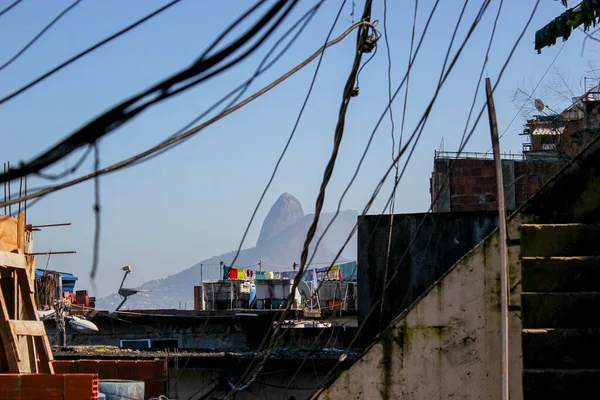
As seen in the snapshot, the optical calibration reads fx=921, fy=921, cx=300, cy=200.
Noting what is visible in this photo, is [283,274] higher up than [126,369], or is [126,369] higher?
[283,274]

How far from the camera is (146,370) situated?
42.8ft

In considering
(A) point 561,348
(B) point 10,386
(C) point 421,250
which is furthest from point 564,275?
(C) point 421,250

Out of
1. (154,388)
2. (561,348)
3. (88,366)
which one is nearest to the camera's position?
(561,348)

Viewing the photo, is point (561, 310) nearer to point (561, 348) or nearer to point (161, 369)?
point (561, 348)

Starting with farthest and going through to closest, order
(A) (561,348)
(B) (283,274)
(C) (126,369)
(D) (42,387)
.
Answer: (B) (283,274) < (C) (126,369) < (D) (42,387) < (A) (561,348)

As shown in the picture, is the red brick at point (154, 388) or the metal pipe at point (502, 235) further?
the red brick at point (154, 388)

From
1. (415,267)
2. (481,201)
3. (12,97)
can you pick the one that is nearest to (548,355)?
(12,97)

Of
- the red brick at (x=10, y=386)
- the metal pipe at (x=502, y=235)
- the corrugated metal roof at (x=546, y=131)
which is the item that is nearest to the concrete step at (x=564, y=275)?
the metal pipe at (x=502, y=235)

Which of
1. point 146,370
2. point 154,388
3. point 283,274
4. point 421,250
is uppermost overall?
point 283,274

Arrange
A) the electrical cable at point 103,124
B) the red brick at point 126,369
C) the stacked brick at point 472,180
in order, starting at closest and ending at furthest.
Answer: the electrical cable at point 103,124, the red brick at point 126,369, the stacked brick at point 472,180

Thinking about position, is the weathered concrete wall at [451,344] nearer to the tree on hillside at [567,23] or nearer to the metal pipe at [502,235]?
the metal pipe at [502,235]

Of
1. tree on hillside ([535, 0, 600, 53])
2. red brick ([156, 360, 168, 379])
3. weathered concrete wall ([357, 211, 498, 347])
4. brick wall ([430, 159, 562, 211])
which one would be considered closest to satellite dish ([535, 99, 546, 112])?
brick wall ([430, 159, 562, 211])

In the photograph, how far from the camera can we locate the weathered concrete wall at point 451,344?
5957mm

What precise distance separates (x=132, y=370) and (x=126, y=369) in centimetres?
16
